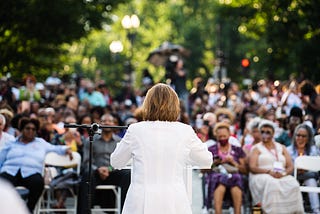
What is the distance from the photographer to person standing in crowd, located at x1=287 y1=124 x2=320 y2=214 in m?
12.5

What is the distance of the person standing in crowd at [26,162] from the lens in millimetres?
11215

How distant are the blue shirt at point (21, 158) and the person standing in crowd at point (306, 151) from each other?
3881 millimetres

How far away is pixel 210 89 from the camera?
27922 mm

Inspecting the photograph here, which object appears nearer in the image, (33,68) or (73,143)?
(73,143)

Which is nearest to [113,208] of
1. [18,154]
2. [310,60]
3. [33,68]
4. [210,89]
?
[18,154]

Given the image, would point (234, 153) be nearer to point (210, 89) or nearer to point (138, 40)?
point (210, 89)

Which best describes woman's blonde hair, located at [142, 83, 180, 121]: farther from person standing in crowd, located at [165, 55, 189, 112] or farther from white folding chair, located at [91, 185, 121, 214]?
person standing in crowd, located at [165, 55, 189, 112]

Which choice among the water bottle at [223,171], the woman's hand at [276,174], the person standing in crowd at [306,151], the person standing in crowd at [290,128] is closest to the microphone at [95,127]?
the water bottle at [223,171]

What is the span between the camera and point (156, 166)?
6535mm

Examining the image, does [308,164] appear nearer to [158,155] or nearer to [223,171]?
[223,171]

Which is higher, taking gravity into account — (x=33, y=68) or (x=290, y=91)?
(x=33, y=68)

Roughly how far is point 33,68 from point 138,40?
141ft

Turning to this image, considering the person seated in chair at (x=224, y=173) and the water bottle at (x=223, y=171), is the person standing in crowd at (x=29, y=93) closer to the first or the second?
the person seated in chair at (x=224, y=173)

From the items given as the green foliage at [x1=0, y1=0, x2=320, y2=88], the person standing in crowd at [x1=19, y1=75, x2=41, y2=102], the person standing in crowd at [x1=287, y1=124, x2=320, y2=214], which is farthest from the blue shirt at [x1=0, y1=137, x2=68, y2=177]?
the green foliage at [x1=0, y1=0, x2=320, y2=88]
